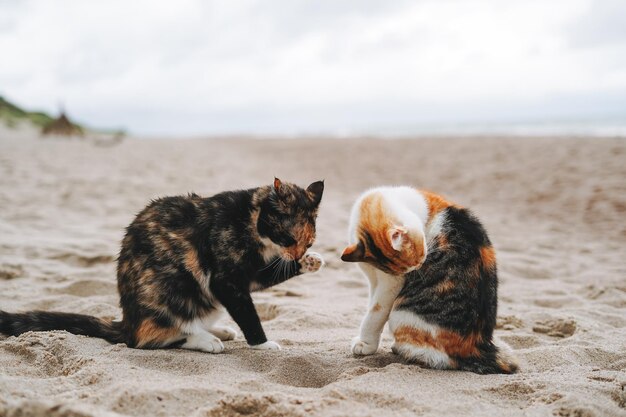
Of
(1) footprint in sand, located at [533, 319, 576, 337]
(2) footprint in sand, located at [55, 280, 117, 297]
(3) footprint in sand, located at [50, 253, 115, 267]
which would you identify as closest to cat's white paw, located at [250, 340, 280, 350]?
(2) footprint in sand, located at [55, 280, 117, 297]

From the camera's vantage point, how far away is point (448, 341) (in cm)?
285

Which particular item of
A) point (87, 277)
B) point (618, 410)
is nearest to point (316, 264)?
point (618, 410)

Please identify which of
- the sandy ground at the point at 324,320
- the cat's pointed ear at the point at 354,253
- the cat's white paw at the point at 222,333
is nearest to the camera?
the sandy ground at the point at 324,320

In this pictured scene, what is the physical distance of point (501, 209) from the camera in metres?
9.27

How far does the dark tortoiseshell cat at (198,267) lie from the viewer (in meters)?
3.04

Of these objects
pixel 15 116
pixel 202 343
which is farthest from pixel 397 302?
pixel 15 116

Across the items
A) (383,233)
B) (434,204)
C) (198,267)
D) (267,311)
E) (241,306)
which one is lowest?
(267,311)

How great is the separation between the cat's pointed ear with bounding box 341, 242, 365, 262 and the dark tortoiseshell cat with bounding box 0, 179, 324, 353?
0.50 meters

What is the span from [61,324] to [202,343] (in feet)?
2.91

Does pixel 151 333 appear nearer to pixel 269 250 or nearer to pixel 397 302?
pixel 269 250

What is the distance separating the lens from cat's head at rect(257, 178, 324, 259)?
126 inches

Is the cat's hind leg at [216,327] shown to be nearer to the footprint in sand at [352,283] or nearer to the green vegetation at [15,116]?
the footprint in sand at [352,283]

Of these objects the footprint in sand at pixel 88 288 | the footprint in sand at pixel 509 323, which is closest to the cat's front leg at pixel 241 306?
the footprint in sand at pixel 88 288

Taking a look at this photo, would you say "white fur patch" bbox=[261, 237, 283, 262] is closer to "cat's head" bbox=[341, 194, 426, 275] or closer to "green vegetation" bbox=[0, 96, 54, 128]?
"cat's head" bbox=[341, 194, 426, 275]
